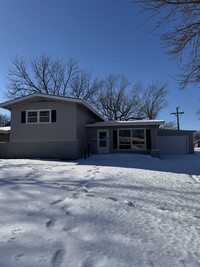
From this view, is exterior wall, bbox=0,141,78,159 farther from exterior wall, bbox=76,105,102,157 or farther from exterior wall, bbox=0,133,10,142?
exterior wall, bbox=0,133,10,142

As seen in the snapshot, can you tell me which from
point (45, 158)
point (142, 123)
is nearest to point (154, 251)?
point (45, 158)

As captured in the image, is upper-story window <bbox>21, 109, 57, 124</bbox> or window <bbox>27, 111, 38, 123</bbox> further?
window <bbox>27, 111, 38, 123</bbox>

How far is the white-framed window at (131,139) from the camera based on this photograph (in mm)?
18562

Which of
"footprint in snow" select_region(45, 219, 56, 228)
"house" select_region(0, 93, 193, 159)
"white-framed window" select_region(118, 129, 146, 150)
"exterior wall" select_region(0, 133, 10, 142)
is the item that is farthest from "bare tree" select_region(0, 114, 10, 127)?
"footprint in snow" select_region(45, 219, 56, 228)

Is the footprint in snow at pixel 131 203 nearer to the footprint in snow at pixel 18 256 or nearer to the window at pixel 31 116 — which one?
the footprint in snow at pixel 18 256

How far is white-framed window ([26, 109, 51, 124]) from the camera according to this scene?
56.8 feet

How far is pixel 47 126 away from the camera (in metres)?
17.2

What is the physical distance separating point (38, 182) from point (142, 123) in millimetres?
12583

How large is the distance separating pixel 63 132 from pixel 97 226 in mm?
13652

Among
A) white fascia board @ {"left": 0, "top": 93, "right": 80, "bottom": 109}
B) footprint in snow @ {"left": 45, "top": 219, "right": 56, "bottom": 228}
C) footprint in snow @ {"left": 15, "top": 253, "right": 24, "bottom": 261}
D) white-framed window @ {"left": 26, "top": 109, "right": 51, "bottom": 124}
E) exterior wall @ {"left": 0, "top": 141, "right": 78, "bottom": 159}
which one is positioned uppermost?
white fascia board @ {"left": 0, "top": 93, "right": 80, "bottom": 109}

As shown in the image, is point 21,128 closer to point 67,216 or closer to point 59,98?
point 59,98

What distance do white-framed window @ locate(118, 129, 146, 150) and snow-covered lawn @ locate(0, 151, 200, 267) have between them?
40.6 ft

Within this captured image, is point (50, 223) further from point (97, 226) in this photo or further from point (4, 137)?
point (4, 137)

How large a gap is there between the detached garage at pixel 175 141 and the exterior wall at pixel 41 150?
11657 mm
